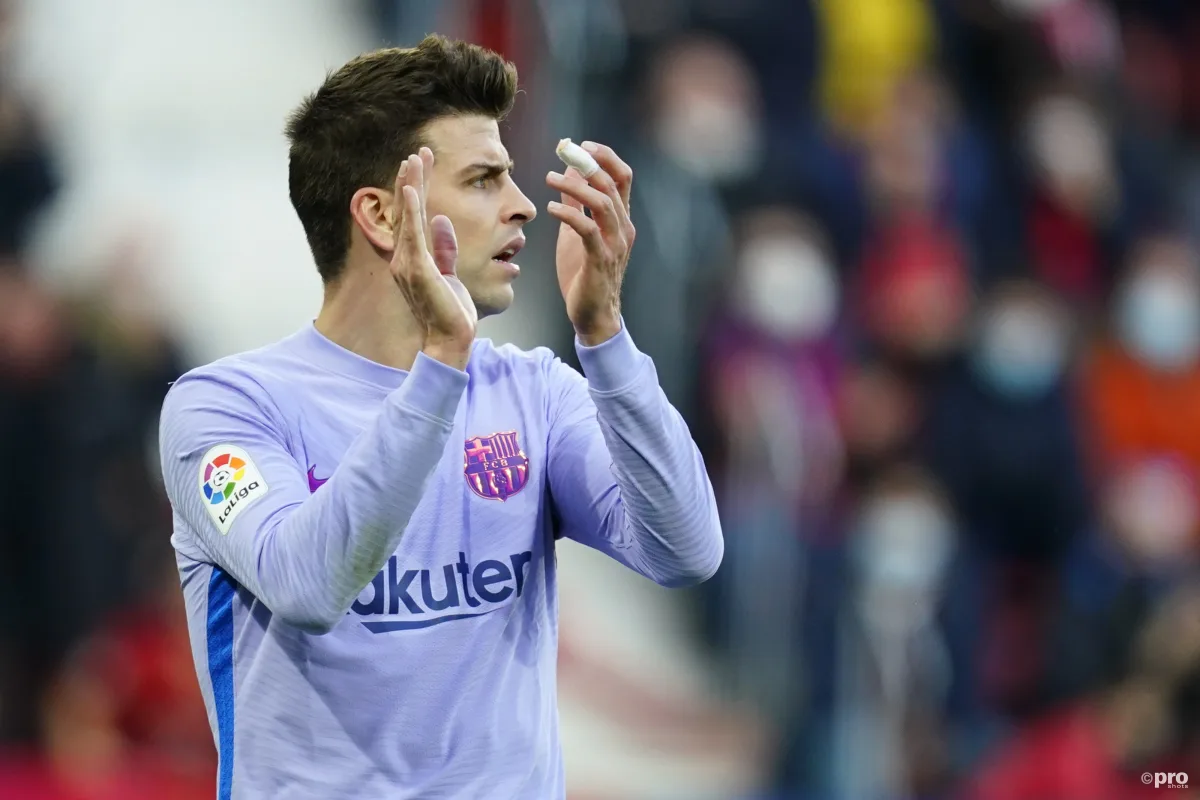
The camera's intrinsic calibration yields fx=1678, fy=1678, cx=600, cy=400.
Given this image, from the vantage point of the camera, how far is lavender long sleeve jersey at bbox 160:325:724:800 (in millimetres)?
2396

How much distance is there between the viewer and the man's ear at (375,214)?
2.84 meters

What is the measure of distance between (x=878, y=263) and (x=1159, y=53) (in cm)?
359

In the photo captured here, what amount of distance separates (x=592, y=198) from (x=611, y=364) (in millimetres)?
249

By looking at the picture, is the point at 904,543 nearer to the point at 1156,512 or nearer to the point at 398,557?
the point at 1156,512

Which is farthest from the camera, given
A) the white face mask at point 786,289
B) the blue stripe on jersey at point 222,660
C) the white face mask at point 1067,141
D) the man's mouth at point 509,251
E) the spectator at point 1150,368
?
the white face mask at point 1067,141

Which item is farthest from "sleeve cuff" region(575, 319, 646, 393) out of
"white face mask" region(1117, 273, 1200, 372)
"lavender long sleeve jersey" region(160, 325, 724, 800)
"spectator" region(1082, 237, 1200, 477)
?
"white face mask" region(1117, 273, 1200, 372)

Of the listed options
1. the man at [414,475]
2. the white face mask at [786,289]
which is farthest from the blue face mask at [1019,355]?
the man at [414,475]

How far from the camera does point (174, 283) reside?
21.5 ft

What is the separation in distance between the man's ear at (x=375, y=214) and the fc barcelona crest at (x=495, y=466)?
14.8 inches

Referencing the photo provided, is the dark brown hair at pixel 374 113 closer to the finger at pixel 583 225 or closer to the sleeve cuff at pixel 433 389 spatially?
the finger at pixel 583 225

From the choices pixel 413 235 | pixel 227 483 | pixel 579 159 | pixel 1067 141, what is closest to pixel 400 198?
pixel 413 235

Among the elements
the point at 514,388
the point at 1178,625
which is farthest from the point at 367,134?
the point at 1178,625

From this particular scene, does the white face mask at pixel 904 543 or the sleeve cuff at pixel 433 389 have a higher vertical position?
the sleeve cuff at pixel 433 389

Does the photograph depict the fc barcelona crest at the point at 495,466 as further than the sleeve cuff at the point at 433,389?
Yes
